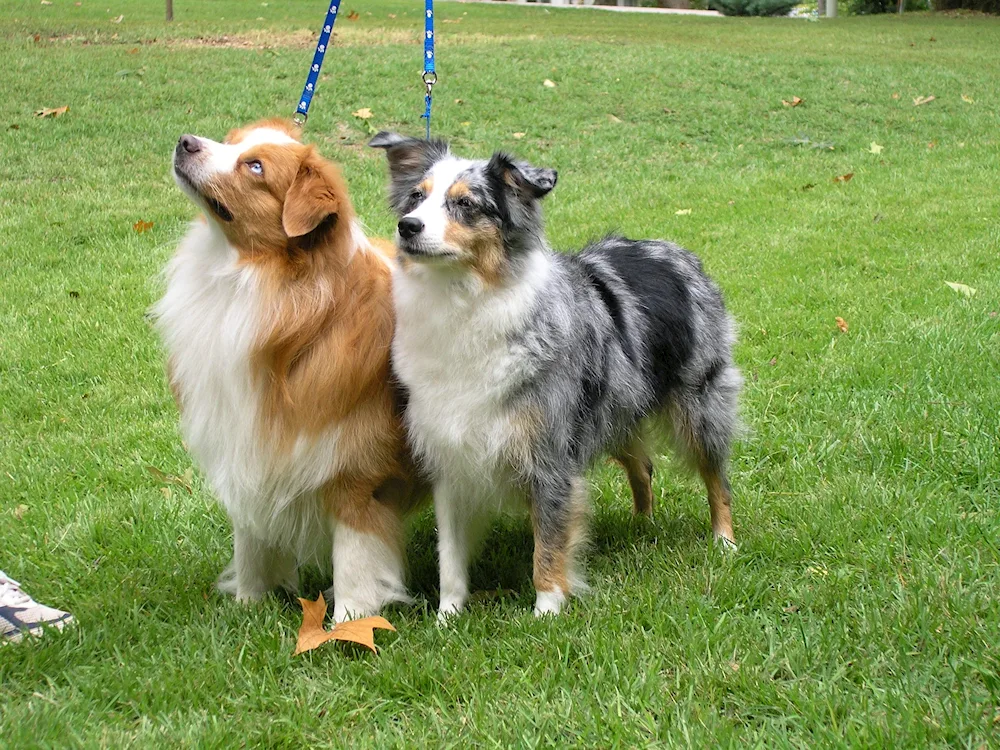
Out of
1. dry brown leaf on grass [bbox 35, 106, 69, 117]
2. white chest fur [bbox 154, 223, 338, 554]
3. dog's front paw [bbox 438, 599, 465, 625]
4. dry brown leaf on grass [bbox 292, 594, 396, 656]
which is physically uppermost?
dry brown leaf on grass [bbox 35, 106, 69, 117]

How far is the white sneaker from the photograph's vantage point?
3.34 meters

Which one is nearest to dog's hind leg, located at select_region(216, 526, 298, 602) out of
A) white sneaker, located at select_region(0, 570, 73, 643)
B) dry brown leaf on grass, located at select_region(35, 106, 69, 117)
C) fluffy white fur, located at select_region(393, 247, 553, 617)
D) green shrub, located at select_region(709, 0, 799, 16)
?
white sneaker, located at select_region(0, 570, 73, 643)

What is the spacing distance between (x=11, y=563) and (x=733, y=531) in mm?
3016

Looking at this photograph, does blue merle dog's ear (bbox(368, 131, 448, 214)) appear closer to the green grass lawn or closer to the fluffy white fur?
the fluffy white fur

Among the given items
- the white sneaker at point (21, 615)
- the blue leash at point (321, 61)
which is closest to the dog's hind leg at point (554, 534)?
the blue leash at point (321, 61)

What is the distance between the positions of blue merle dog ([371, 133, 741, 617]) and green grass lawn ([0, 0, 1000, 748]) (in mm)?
415

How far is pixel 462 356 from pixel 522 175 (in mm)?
653

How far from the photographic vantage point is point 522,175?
3.27 m

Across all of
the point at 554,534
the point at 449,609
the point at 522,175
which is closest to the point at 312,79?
the point at 522,175

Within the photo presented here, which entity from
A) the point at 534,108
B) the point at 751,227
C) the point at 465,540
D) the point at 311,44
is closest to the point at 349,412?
the point at 465,540

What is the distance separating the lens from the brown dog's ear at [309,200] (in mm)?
3129

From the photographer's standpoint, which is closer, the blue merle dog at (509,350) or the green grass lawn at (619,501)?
the green grass lawn at (619,501)

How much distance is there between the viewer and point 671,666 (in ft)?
10.1

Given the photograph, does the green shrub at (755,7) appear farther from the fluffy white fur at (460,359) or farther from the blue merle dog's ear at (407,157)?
the fluffy white fur at (460,359)
